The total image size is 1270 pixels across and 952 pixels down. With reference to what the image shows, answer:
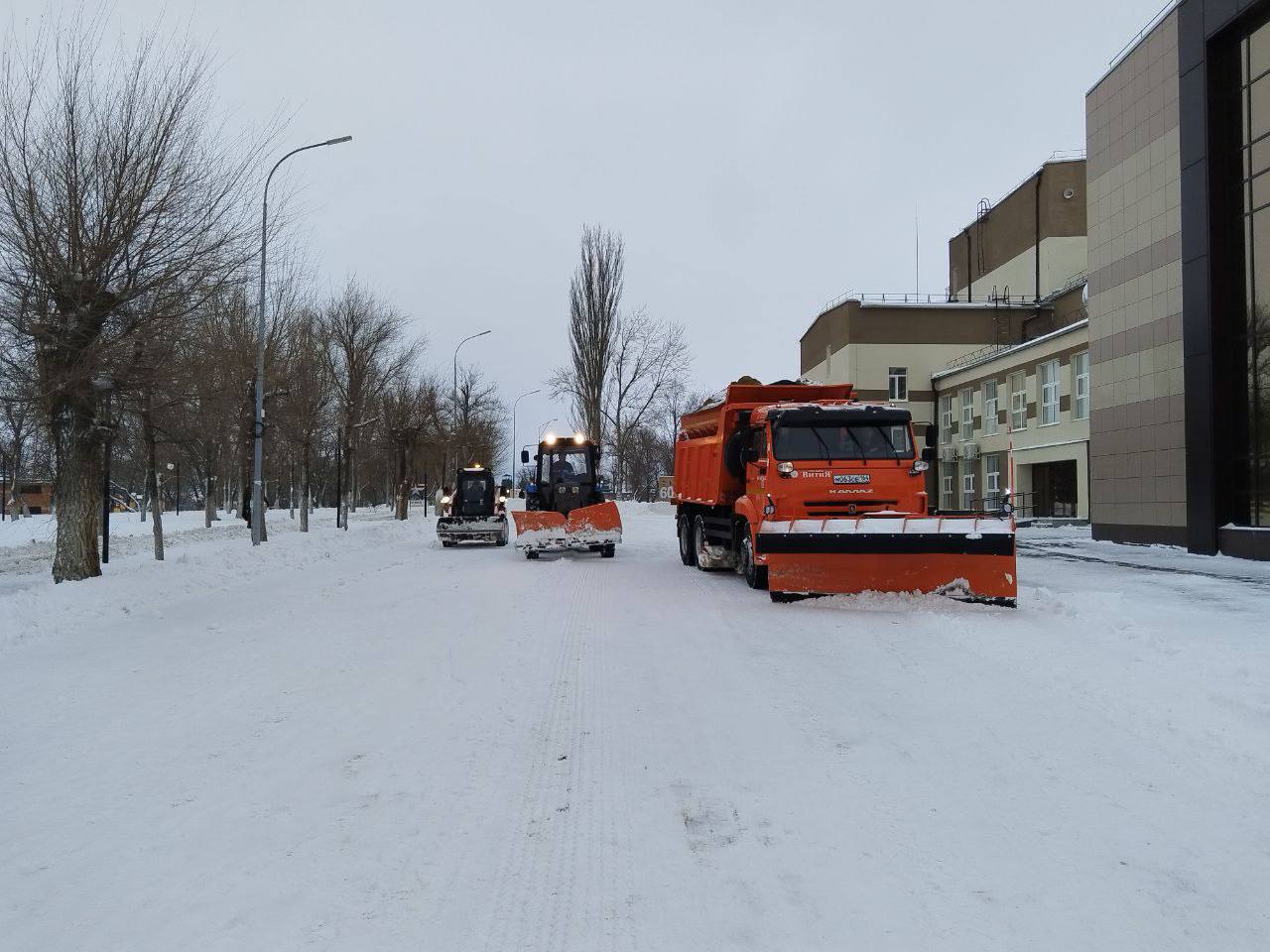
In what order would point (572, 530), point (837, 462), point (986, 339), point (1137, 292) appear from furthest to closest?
point (986, 339)
point (1137, 292)
point (572, 530)
point (837, 462)

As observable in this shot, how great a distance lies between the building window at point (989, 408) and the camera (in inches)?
1559

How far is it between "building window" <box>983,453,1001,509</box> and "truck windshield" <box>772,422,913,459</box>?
1126 inches

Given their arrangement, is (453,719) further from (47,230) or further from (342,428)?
(342,428)

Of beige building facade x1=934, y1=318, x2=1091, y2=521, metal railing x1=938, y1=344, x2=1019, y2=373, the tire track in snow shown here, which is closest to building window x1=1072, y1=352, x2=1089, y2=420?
beige building facade x1=934, y1=318, x2=1091, y2=521

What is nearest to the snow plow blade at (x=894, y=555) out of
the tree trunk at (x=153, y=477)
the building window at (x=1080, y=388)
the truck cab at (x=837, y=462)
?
the truck cab at (x=837, y=462)

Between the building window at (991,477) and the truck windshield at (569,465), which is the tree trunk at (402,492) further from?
the building window at (991,477)

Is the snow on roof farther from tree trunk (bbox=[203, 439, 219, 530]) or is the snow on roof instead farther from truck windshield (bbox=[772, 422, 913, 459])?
tree trunk (bbox=[203, 439, 219, 530])

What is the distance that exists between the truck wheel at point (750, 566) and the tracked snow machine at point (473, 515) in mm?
11237

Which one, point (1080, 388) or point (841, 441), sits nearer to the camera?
point (841, 441)

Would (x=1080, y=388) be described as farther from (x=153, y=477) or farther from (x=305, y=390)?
(x=153, y=477)

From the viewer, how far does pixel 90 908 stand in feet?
11.0

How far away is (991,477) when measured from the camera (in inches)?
1574

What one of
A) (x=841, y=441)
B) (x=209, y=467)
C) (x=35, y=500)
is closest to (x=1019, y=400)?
(x=841, y=441)

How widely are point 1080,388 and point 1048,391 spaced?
2.32 meters
